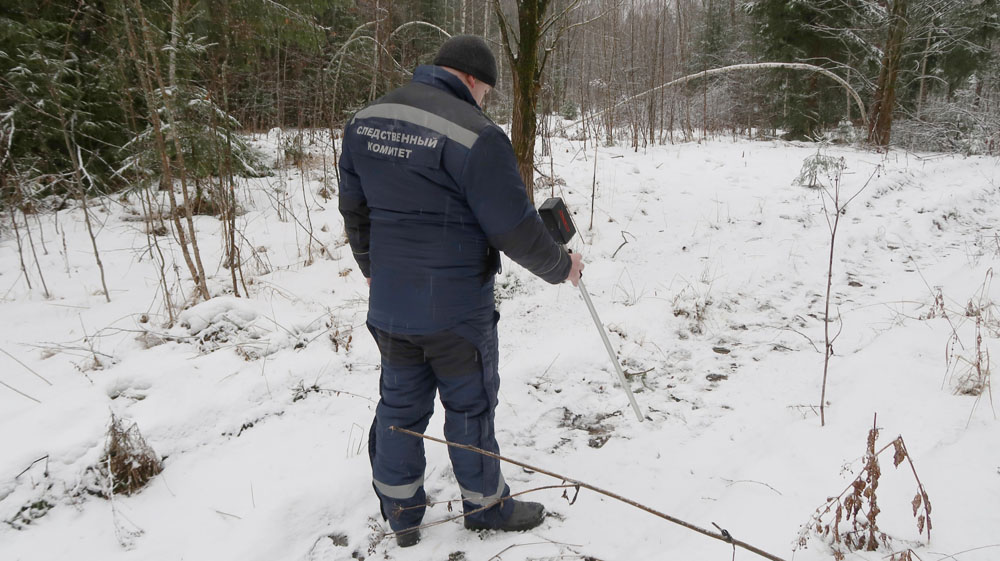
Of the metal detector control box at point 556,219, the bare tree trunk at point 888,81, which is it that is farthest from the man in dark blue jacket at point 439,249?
the bare tree trunk at point 888,81

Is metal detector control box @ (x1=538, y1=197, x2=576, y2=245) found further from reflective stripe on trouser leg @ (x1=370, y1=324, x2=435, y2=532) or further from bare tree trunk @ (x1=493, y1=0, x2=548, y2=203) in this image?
bare tree trunk @ (x1=493, y1=0, x2=548, y2=203)

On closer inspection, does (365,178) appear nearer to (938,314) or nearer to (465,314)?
(465,314)

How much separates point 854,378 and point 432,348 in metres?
2.77

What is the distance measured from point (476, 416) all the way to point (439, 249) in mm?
712

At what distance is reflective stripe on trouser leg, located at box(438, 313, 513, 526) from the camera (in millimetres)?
2029

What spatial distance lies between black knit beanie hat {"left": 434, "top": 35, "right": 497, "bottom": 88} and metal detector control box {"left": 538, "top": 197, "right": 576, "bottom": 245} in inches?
26.2

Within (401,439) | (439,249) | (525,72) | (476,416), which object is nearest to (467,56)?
(439,249)

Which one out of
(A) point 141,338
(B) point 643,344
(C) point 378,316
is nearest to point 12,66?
(A) point 141,338

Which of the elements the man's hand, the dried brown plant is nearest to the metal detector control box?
the man's hand

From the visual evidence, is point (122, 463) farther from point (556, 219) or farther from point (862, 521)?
point (862, 521)

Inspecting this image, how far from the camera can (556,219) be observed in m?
2.41

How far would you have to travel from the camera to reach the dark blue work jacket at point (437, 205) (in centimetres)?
178

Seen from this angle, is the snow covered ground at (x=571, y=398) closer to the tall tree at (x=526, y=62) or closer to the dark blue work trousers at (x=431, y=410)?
the dark blue work trousers at (x=431, y=410)

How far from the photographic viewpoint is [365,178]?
1.97m
